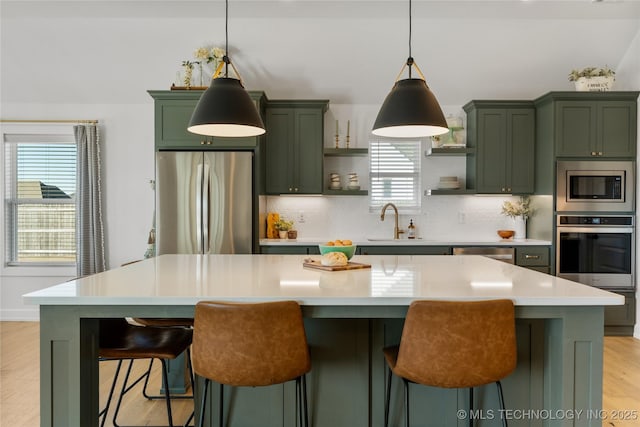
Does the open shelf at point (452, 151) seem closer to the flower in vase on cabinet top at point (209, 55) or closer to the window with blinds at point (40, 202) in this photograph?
the flower in vase on cabinet top at point (209, 55)

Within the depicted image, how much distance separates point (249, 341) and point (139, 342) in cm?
93

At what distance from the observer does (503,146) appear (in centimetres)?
495

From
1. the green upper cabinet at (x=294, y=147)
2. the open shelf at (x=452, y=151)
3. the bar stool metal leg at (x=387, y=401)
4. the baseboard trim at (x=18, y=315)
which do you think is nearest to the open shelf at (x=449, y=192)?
the open shelf at (x=452, y=151)

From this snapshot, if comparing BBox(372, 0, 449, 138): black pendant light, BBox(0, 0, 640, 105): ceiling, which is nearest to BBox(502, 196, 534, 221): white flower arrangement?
BBox(0, 0, 640, 105): ceiling

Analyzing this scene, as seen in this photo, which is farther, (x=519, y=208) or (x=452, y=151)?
(x=519, y=208)

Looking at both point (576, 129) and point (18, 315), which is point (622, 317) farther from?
point (18, 315)

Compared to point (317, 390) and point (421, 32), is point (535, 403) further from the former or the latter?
point (421, 32)

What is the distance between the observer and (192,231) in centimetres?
447

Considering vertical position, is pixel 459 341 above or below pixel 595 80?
below

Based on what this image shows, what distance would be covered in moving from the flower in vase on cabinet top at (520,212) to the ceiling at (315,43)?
3.94 ft

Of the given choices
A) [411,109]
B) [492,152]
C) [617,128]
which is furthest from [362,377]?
[617,128]

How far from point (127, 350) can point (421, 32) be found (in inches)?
159

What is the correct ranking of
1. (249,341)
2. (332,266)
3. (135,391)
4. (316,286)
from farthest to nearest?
(135,391) → (332,266) → (316,286) → (249,341)

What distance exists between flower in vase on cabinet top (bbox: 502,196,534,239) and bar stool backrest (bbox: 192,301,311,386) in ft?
13.4
